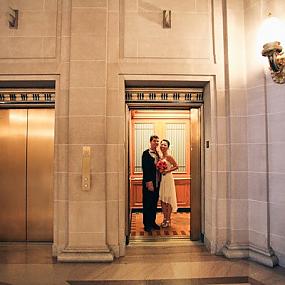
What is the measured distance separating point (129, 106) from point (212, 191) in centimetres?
190

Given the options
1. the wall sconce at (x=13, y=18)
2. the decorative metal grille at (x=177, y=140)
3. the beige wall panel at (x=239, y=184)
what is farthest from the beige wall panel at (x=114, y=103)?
the decorative metal grille at (x=177, y=140)

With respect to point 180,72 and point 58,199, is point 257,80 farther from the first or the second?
point 58,199

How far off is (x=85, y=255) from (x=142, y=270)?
0.84 m

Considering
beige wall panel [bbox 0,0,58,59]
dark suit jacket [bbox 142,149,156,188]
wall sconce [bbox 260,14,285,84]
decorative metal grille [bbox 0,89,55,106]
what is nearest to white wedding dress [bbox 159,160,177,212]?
dark suit jacket [bbox 142,149,156,188]

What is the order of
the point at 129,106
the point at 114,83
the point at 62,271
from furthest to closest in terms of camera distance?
the point at 129,106, the point at 114,83, the point at 62,271

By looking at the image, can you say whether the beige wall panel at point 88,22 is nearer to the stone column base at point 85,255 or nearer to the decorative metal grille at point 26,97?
the decorative metal grille at point 26,97

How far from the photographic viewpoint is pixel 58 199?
4.03 metres

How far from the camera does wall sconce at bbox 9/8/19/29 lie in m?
4.13

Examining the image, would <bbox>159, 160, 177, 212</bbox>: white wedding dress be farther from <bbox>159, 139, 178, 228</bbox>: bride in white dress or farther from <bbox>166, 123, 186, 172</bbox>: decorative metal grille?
<bbox>166, 123, 186, 172</bbox>: decorative metal grille

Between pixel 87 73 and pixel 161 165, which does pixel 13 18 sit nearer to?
pixel 87 73

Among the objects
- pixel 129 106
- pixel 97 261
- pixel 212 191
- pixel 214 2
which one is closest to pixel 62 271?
pixel 97 261

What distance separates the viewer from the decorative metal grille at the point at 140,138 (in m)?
→ 8.10

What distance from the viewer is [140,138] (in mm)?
8133

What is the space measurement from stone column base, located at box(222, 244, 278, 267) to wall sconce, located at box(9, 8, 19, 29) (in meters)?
4.51
